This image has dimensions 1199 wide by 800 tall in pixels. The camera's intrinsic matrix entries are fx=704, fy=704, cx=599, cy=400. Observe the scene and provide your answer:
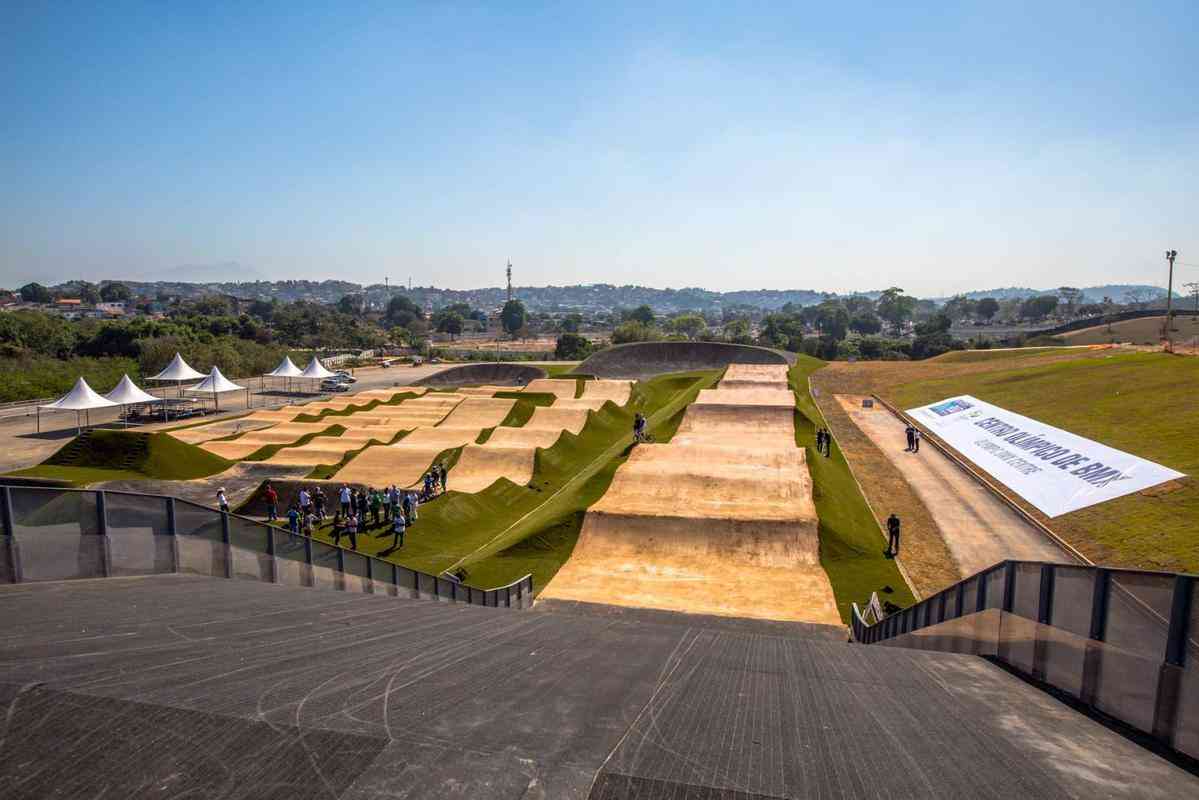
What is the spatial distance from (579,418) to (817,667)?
3190 cm

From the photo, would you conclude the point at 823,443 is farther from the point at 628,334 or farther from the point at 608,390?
the point at 628,334

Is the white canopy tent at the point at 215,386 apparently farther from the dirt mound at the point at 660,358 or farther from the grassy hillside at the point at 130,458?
the dirt mound at the point at 660,358

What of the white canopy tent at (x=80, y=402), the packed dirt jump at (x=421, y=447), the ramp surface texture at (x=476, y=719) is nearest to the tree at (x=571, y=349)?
the packed dirt jump at (x=421, y=447)

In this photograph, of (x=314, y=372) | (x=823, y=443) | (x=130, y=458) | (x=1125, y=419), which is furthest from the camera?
(x=314, y=372)

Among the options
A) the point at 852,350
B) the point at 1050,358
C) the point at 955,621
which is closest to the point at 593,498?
the point at 955,621

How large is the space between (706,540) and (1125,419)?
67.4ft

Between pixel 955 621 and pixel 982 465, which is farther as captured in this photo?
pixel 982 465

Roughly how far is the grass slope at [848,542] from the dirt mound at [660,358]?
42.9m

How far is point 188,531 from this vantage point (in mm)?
8320

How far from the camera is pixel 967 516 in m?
23.2

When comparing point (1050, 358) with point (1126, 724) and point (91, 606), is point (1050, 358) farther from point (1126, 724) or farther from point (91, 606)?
point (91, 606)

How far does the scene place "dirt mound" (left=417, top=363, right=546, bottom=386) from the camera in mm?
69938

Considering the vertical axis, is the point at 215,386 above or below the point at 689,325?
below

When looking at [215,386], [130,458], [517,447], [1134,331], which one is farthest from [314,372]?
[1134,331]
